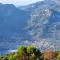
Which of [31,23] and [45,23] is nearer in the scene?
[45,23]

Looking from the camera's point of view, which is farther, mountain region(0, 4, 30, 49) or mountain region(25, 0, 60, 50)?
mountain region(25, 0, 60, 50)

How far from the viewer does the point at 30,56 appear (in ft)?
42.8

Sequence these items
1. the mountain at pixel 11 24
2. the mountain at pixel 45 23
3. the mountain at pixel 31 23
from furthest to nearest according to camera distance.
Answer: the mountain at pixel 45 23 < the mountain at pixel 31 23 < the mountain at pixel 11 24

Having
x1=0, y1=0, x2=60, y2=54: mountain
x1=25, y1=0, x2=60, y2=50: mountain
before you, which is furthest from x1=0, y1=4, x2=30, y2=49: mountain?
x1=25, y1=0, x2=60, y2=50: mountain

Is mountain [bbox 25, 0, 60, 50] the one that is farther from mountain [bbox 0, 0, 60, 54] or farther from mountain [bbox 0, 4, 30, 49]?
mountain [bbox 0, 4, 30, 49]

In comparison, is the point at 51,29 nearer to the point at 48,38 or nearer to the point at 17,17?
the point at 48,38

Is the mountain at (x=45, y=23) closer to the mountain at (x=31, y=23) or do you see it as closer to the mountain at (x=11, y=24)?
the mountain at (x=31, y=23)

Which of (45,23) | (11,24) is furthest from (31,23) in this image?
(11,24)

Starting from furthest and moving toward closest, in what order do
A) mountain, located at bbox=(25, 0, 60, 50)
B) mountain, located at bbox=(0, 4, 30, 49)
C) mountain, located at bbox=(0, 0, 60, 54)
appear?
mountain, located at bbox=(25, 0, 60, 50) < mountain, located at bbox=(0, 0, 60, 54) < mountain, located at bbox=(0, 4, 30, 49)

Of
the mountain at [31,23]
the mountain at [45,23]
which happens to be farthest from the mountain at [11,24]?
the mountain at [45,23]

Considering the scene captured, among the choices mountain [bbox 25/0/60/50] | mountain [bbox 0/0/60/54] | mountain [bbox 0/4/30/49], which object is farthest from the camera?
mountain [bbox 25/0/60/50]

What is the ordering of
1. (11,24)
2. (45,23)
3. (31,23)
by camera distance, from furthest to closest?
(11,24) < (31,23) < (45,23)

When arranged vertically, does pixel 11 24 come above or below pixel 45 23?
below

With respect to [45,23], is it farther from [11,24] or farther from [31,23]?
[11,24]
